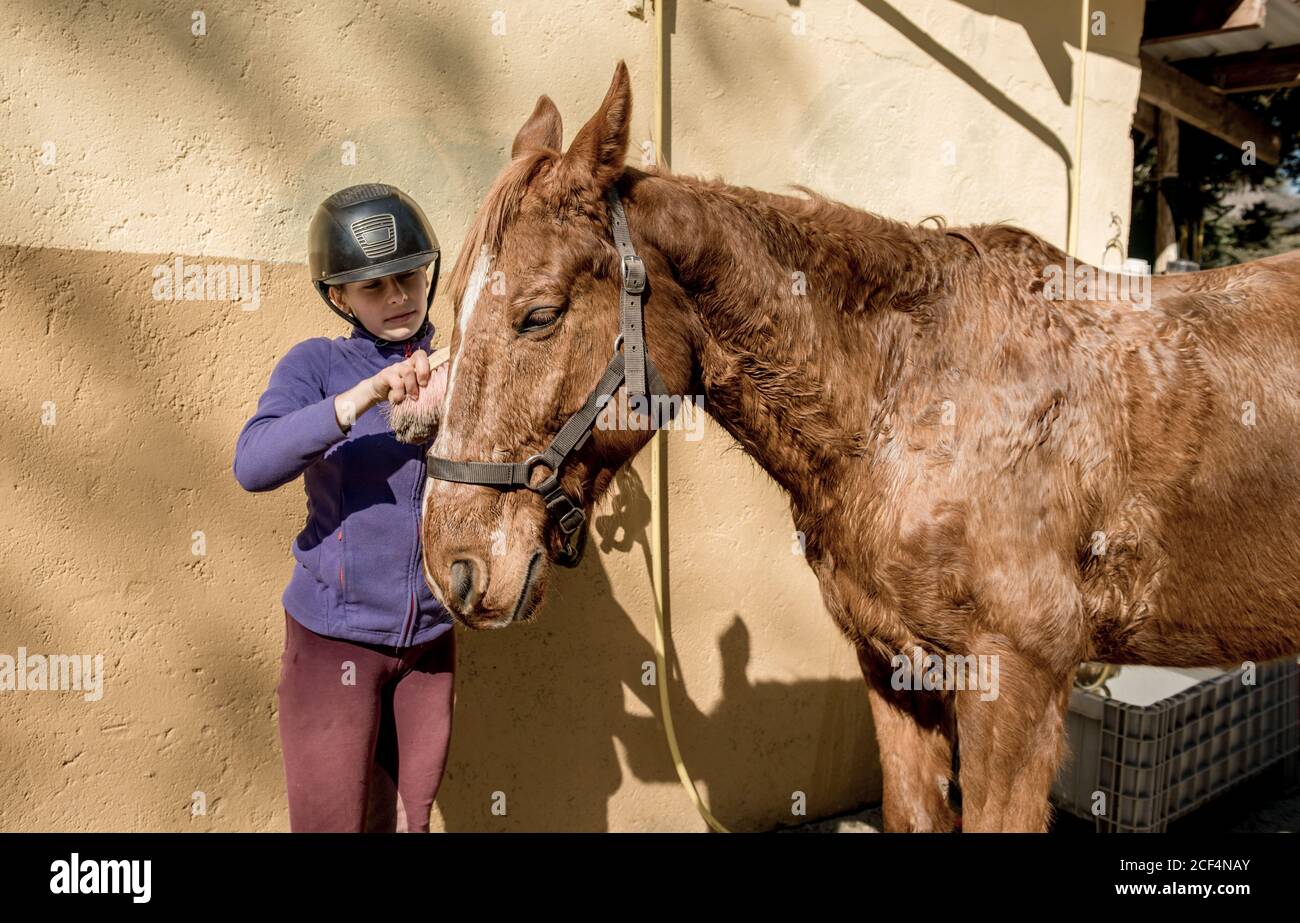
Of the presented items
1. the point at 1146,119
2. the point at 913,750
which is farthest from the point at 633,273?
the point at 1146,119

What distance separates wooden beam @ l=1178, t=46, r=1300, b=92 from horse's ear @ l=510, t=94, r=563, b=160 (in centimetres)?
607

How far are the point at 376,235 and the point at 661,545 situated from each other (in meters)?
1.62

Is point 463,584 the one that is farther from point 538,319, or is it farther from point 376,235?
point 376,235

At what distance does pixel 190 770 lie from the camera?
244 centimetres

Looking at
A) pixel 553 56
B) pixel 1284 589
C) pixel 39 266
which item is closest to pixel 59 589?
pixel 39 266

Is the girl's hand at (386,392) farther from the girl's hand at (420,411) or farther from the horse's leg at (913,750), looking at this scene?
the horse's leg at (913,750)

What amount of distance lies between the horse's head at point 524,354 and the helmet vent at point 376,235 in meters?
0.32

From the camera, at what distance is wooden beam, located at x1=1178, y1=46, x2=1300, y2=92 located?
564 centimetres

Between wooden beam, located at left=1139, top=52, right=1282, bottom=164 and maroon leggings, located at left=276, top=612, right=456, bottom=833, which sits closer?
A: maroon leggings, located at left=276, top=612, right=456, bottom=833

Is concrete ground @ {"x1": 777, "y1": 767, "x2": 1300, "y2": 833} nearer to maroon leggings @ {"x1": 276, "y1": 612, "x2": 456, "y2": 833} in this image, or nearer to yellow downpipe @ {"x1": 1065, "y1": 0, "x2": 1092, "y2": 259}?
maroon leggings @ {"x1": 276, "y1": 612, "x2": 456, "y2": 833}

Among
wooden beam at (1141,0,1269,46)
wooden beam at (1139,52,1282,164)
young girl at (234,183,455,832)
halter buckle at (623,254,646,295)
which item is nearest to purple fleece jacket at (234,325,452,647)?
young girl at (234,183,455,832)
